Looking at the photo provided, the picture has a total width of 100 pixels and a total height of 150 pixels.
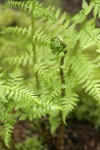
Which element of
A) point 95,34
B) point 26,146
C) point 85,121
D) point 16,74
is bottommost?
point 26,146

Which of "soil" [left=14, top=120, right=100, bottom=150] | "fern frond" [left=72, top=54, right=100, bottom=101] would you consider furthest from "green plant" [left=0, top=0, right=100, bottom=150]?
"soil" [left=14, top=120, right=100, bottom=150]

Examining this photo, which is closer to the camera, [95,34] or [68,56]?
[95,34]

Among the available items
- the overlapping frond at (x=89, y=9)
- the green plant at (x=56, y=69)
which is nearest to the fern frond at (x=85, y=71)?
the green plant at (x=56, y=69)

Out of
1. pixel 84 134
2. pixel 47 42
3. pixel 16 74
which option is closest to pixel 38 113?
pixel 16 74


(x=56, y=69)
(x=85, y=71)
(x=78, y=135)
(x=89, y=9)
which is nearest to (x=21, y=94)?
(x=56, y=69)

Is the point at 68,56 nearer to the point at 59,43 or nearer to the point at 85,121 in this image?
the point at 59,43

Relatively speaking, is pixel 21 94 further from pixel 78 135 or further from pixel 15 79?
pixel 78 135

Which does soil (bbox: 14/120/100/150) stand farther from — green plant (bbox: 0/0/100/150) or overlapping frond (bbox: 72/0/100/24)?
overlapping frond (bbox: 72/0/100/24)

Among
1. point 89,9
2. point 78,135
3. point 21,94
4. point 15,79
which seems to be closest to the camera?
point 21,94

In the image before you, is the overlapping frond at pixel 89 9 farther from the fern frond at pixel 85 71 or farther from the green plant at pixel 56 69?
the fern frond at pixel 85 71
